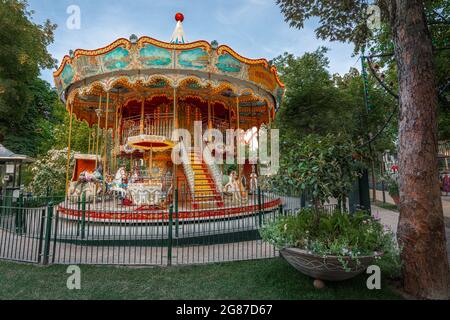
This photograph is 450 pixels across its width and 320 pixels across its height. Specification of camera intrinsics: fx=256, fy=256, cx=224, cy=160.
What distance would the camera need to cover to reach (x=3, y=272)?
4.87m

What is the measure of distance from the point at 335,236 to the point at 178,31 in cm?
1334

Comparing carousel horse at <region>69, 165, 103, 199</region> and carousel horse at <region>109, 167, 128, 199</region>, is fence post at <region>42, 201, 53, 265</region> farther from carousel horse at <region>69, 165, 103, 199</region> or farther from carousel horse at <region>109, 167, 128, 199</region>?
carousel horse at <region>69, 165, 103, 199</region>

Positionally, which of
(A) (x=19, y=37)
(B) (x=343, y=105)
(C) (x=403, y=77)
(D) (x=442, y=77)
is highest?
(A) (x=19, y=37)

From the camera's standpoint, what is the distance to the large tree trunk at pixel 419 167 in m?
3.76

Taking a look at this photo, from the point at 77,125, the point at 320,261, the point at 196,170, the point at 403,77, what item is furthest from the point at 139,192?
the point at 77,125

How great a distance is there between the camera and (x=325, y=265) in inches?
146

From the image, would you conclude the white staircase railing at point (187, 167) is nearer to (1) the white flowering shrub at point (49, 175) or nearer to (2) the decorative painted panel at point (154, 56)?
(2) the decorative painted panel at point (154, 56)

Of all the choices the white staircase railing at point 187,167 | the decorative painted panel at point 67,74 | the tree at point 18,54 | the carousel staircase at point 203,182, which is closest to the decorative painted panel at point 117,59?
the decorative painted panel at point 67,74

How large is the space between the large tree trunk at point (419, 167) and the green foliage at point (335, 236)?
0.29 meters

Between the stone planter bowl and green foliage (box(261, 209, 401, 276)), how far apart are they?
81mm

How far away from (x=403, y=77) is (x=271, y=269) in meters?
4.06
